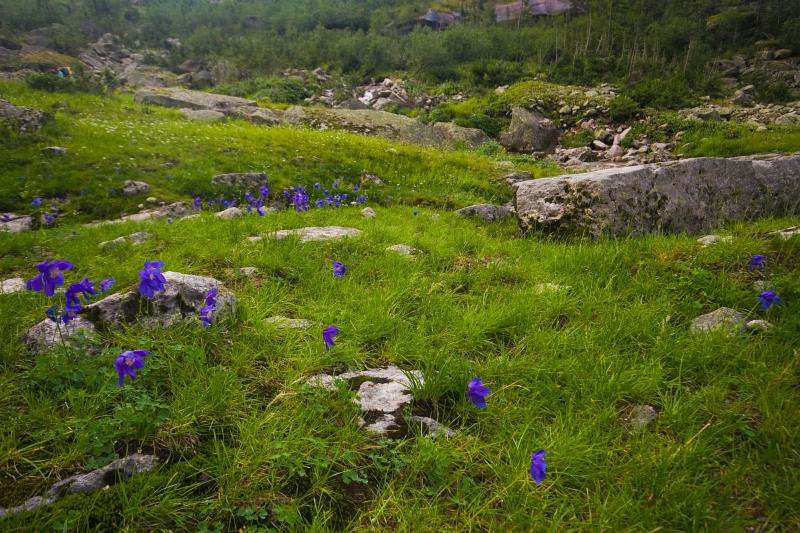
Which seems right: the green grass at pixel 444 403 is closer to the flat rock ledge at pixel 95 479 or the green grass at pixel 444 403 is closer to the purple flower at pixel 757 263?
the flat rock ledge at pixel 95 479

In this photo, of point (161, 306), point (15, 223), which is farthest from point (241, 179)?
point (161, 306)

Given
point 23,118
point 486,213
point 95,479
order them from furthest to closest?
point 23,118, point 486,213, point 95,479

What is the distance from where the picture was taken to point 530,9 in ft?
288

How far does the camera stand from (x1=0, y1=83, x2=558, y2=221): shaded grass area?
10070 millimetres

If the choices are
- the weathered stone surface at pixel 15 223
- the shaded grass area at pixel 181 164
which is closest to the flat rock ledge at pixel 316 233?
the shaded grass area at pixel 181 164

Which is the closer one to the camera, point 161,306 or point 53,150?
point 161,306

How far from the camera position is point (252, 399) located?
2.60 metres

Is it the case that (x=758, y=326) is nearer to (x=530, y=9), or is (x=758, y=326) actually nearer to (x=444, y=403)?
(x=444, y=403)

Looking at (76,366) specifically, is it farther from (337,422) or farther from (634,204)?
(634,204)

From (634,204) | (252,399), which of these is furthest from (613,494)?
(634,204)

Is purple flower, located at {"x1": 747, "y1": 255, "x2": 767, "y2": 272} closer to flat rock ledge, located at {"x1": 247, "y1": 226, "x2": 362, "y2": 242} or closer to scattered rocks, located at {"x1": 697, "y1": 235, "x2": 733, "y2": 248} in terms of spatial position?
scattered rocks, located at {"x1": 697, "y1": 235, "x2": 733, "y2": 248}

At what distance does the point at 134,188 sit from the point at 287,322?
31.5 ft

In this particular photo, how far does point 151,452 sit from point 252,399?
0.60 metres

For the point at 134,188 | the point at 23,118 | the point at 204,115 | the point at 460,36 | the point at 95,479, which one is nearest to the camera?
the point at 95,479
